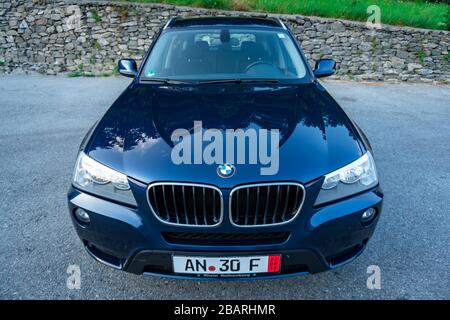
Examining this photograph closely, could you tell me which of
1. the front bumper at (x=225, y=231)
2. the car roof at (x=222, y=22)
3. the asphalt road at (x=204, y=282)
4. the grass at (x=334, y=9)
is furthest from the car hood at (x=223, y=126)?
the grass at (x=334, y=9)

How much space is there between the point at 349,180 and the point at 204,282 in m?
1.15

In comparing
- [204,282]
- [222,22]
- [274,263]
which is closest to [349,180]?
[274,263]

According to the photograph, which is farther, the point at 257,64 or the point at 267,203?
the point at 257,64

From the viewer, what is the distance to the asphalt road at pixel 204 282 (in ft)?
7.24

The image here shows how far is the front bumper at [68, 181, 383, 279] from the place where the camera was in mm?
1767

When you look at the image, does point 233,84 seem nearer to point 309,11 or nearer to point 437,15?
point 309,11

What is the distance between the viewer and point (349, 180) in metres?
1.89

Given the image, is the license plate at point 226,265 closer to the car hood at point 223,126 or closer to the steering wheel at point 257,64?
the car hood at point 223,126

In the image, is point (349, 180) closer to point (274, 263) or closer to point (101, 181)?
point (274, 263)

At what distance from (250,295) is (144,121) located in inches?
51.9

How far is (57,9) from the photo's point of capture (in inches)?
365

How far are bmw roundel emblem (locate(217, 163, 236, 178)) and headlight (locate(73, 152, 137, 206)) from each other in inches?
19.0
